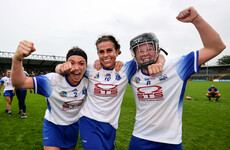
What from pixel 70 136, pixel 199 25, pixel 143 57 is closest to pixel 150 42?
pixel 143 57

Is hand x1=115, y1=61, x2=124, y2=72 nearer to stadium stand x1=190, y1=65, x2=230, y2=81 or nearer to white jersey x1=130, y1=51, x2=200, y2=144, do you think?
white jersey x1=130, y1=51, x2=200, y2=144

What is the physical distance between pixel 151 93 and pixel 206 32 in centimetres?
101

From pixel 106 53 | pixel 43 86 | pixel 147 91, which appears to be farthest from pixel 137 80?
pixel 43 86

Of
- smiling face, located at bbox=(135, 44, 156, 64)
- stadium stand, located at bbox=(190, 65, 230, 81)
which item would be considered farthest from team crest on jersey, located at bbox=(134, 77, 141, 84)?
stadium stand, located at bbox=(190, 65, 230, 81)

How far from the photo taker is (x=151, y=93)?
199 cm

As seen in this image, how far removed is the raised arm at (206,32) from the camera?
1.69 m

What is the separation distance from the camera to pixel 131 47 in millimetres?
2143

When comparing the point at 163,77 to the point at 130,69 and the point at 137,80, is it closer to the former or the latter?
the point at 137,80

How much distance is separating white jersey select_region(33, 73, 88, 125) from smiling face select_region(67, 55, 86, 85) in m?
0.15

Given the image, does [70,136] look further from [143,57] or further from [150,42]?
[150,42]

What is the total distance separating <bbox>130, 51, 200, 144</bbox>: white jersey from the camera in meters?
1.87

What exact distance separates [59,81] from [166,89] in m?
1.72

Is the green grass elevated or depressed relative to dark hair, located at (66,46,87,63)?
depressed

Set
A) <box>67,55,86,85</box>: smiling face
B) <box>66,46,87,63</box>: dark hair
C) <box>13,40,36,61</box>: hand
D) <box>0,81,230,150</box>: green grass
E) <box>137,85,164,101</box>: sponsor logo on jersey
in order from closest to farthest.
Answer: <box>13,40,36,61</box>: hand → <box>137,85,164,101</box>: sponsor logo on jersey → <box>67,55,86,85</box>: smiling face → <box>66,46,87,63</box>: dark hair → <box>0,81,230,150</box>: green grass
